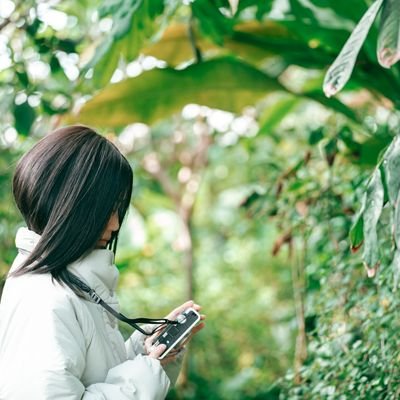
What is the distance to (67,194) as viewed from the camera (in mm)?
1856

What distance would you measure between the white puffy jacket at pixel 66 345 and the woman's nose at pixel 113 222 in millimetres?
55

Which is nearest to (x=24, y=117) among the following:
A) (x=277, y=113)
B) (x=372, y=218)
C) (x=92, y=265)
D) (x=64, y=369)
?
(x=277, y=113)

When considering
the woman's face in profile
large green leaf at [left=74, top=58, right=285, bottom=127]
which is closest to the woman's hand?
the woman's face in profile

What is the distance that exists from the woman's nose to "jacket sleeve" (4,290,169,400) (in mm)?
206

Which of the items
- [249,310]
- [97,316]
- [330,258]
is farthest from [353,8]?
[249,310]

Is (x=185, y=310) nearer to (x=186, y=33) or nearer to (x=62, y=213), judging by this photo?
(x=62, y=213)

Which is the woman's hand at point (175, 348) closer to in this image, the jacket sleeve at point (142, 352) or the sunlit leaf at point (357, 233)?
the jacket sleeve at point (142, 352)

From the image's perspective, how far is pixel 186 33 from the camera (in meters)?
3.98

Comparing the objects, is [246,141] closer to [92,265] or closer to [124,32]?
[124,32]

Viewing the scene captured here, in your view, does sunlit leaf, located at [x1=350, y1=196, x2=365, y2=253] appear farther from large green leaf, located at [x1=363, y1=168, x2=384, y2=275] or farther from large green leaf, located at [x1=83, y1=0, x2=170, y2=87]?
large green leaf, located at [x1=83, y1=0, x2=170, y2=87]

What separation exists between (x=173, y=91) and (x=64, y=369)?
2.21 meters

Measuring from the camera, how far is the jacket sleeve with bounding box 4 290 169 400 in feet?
5.52

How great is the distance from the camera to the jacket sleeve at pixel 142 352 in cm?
211

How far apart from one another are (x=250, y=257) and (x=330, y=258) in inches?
140
